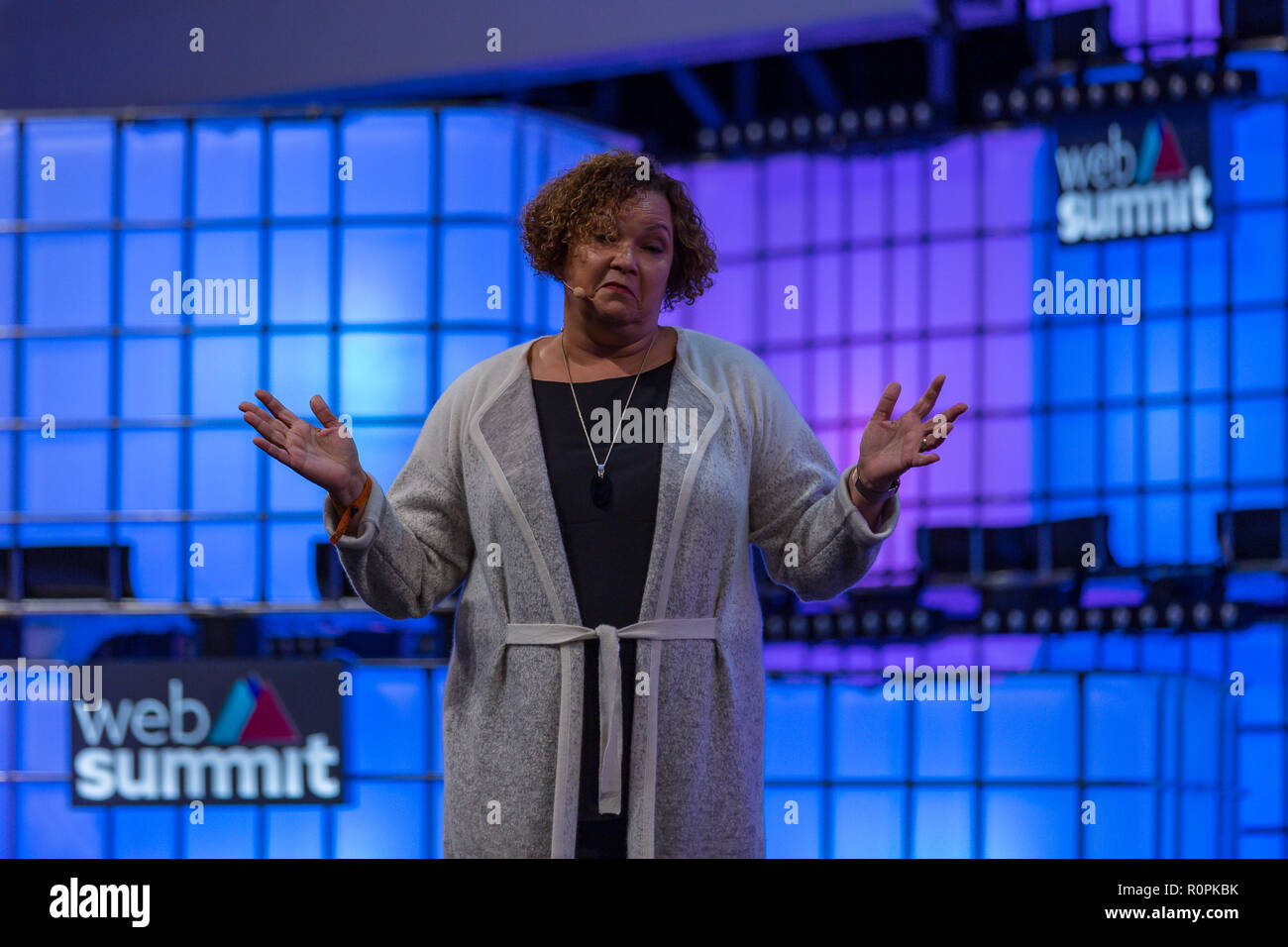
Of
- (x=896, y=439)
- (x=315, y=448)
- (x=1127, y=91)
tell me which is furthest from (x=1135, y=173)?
(x=315, y=448)

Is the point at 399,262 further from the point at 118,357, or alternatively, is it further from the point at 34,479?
the point at 34,479

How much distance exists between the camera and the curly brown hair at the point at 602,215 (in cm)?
213

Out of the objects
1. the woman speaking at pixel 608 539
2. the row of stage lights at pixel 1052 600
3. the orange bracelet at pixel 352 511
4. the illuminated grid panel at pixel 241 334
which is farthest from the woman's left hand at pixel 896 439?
the illuminated grid panel at pixel 241 334

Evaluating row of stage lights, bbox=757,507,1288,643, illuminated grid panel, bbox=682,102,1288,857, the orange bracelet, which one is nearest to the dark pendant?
the orange bracelet

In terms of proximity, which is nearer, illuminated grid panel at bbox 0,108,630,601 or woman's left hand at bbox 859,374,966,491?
woman's left hand at bbox 859,374,966,491

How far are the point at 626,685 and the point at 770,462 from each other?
Answer: 1.38 feet

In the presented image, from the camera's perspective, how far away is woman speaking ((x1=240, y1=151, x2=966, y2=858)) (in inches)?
80.3

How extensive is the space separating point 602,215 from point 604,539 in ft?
1.65

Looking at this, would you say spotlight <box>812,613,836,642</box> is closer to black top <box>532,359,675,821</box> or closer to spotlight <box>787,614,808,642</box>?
spotlight <box>787,614,808,642</box>

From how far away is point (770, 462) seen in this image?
85.2 inches

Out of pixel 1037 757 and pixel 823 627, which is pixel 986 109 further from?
pixel 1037 757

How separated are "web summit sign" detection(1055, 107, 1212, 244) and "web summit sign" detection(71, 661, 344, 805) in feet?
13.4

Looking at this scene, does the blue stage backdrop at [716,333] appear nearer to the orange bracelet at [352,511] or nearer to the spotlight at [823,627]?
the spotlight at [823,627]
